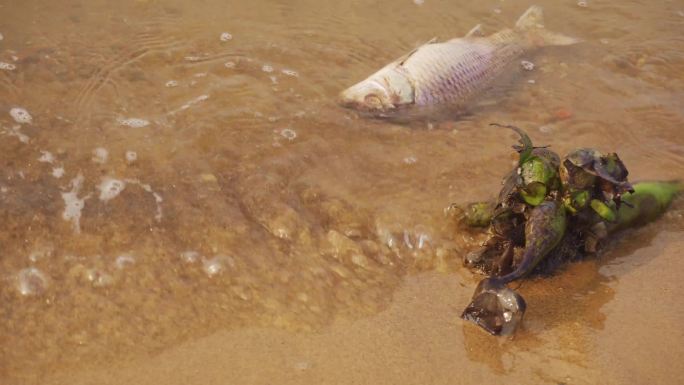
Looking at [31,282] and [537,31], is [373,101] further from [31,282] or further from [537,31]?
[31,282]

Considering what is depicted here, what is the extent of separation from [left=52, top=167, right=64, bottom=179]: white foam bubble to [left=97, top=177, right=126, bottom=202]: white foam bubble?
0.81 feet

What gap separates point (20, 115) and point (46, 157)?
556 mm

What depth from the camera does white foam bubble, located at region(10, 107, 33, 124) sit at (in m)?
4.27

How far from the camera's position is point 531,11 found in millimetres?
6219

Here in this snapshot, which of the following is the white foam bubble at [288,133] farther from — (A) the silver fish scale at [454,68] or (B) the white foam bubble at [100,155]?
Result: (B) the white foam bubble at [100,155]

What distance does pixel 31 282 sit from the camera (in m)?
3.17

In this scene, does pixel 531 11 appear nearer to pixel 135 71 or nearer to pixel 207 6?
pixel 207 6

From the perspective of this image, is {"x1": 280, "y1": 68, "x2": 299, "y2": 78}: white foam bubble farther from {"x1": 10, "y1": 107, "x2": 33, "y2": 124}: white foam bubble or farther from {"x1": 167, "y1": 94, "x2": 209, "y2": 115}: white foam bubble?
{"x1": 10, "y1": 107, "x2": 33, "y2": 124}: white foam bubble

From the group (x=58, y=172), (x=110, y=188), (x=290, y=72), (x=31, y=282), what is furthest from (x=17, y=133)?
(x=290, y=72)

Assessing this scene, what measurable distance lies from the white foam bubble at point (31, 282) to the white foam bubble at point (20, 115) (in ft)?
4.64

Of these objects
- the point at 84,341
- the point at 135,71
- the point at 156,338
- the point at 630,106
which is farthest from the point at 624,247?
the point at 135,71

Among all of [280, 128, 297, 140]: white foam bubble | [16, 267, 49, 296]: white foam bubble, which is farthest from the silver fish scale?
[16, 267, 49, 296]: white foam bubble

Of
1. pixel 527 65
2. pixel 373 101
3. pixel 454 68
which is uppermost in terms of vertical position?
pixel 454 68

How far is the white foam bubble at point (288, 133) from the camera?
4488mm
